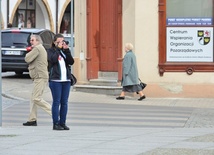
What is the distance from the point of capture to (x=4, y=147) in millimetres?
10352

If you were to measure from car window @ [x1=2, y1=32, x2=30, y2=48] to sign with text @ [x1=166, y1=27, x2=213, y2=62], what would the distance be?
7.58 meters

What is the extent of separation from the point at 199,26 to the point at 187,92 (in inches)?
74.1

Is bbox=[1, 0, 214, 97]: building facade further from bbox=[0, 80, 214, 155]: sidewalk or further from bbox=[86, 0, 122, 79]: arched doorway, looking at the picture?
bbox=[0, 80, 214, 155]: sidewalk

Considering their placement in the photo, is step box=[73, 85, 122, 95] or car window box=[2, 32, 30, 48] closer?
step box=[73, 85, 122, 95]

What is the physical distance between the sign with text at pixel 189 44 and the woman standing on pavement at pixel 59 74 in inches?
289

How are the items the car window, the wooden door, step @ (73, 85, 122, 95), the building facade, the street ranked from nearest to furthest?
the street, the building facade, step @ (73, 85, 122, 95), the wooden door, the car window

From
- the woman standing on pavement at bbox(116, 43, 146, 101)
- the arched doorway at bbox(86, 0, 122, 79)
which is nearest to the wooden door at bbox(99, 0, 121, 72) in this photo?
the arched doorway at bbox(86, 0, 122, 79)

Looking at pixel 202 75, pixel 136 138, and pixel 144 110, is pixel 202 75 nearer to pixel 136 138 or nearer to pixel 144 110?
pixel 144 110

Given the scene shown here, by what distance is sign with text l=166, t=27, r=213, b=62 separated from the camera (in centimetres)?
1931

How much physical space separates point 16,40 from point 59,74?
534 inches

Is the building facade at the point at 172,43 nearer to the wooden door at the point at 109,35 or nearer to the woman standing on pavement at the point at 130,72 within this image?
the woman standing on pavement at the point at 130,72

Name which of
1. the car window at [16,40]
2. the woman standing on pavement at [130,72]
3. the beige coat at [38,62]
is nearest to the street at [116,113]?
the woman standing on pavement at [130,72]

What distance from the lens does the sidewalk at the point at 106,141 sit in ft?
Answer: 32.7

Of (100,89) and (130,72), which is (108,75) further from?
(130,72)
